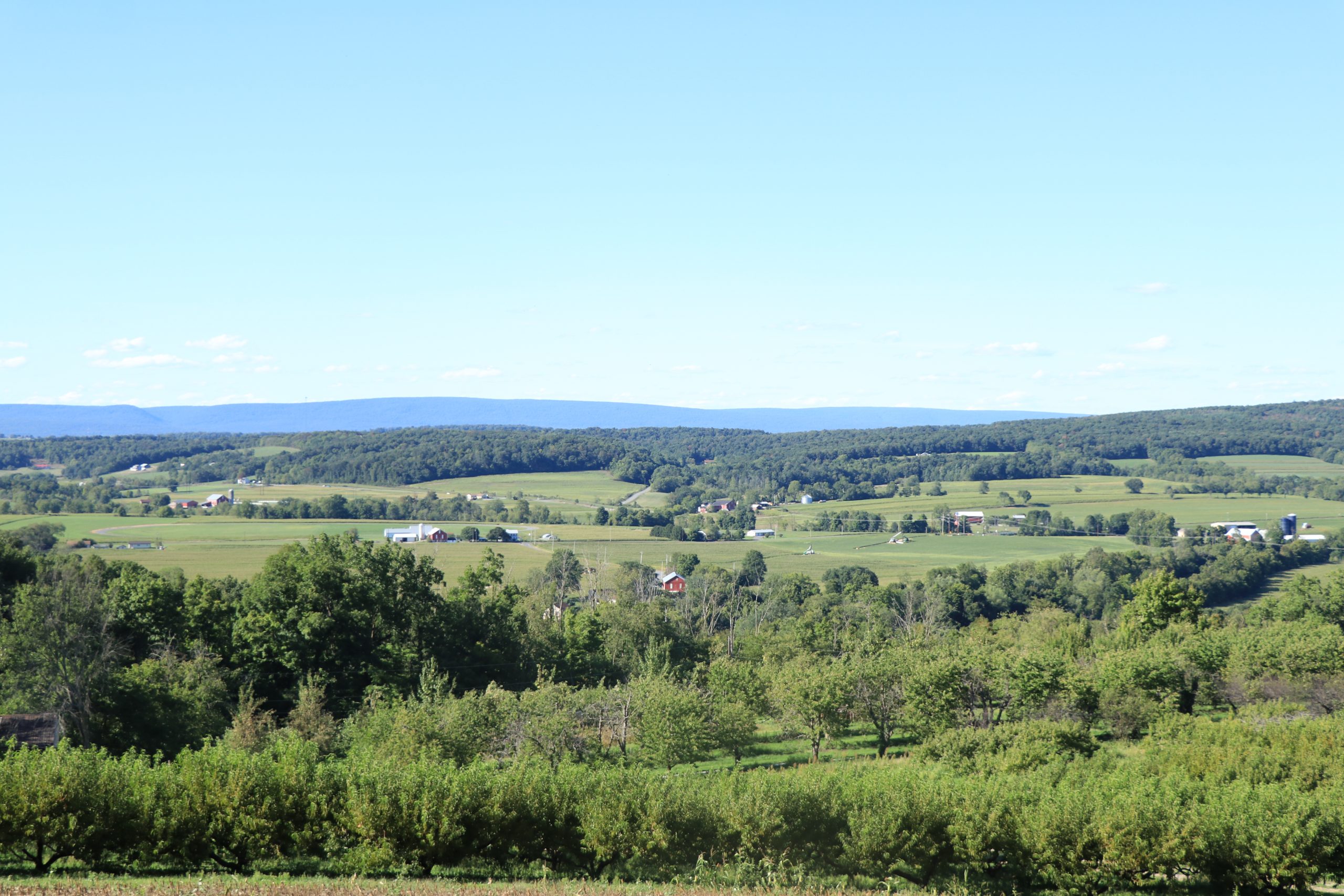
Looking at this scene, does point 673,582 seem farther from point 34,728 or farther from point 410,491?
point 410,491

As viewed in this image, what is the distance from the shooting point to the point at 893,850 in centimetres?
2766

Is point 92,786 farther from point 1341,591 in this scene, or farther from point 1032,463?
point 1032,463

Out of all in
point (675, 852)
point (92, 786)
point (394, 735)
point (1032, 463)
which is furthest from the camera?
point (1032, 463)

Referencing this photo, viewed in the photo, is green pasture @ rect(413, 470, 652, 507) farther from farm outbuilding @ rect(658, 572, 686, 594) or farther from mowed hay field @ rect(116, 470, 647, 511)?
farm outbuilding @ rect(658, 572, 686, 594)

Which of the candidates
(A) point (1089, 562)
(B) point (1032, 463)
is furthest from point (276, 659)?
(B) point (1032, 463)

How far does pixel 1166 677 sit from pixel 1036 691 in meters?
7.18

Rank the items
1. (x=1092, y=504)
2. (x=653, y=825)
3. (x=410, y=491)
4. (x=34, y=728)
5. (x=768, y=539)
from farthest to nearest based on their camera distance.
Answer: (x=410, y=491) → (x=1092, y=504) → (x=768, y=539) → (x=34, y=728) → (x=653, y=825)

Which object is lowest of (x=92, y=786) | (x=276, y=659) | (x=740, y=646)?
(x=740, y=646)

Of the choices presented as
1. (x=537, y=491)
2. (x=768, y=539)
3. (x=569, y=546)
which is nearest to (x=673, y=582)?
(x=569, y=546)

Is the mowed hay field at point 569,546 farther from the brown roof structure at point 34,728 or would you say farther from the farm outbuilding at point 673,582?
the brown roof structure at point 34,728

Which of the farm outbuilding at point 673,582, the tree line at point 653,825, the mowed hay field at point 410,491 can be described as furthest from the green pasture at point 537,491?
the tree line at point 653,825

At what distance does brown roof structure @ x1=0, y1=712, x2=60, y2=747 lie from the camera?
3869cm

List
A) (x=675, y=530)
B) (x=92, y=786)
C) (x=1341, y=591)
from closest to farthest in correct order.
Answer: (x=92, y=786)
(x=1341, y=591)
(x=675, y=530)

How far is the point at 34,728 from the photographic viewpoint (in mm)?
39406
